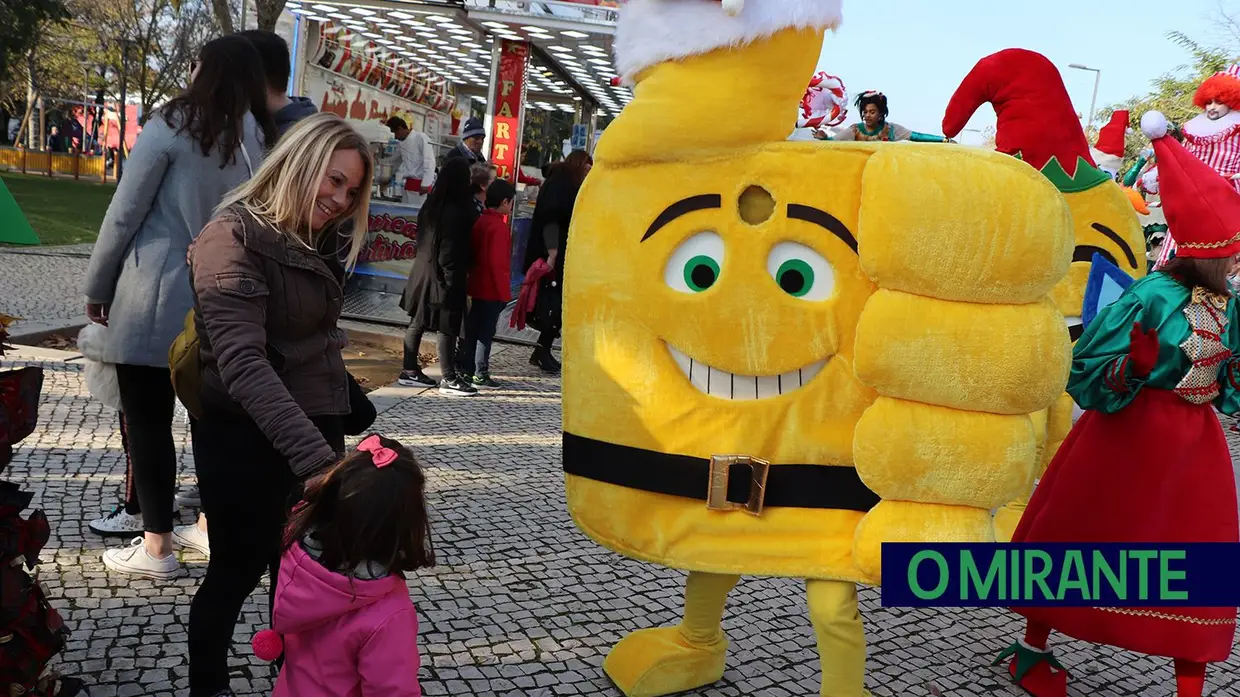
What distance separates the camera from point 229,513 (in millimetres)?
2543

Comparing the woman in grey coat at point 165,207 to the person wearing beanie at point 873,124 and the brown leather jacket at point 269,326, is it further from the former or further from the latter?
the person wearing beanie at point 873,124

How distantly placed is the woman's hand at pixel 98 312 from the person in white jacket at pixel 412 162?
8672 millimetres

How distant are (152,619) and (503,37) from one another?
9928 millimetres

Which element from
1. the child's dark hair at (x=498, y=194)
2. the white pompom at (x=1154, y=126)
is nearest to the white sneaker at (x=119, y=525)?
the white pompom at (x=1154, y=126)

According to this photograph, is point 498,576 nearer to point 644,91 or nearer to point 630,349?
point 630,349

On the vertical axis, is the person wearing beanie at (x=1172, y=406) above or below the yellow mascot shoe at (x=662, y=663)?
above

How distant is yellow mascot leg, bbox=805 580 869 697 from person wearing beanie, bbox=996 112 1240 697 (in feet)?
2.96

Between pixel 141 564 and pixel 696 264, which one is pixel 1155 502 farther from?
pixel 141 564

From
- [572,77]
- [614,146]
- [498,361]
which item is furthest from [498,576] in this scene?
[572,77]

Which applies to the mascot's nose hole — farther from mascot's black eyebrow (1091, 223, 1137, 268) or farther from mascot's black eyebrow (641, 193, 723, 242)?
mascot's black eyebrow (1091, 223, 1137, 268)

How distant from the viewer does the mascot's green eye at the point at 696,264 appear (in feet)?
8.23

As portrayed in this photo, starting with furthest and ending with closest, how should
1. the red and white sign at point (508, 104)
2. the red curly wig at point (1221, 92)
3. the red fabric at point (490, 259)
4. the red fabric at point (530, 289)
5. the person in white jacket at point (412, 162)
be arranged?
the red and white sign at point (508, 104)
the person in white jacket at point (412, 162)
the red fabric at point (530, 289)
the red fabric at point (490, 259)
the red curly wig at point (1221, 92)

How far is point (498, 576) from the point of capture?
4070 mm

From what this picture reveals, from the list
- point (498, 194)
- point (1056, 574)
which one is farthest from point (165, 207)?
point (498, 194)
